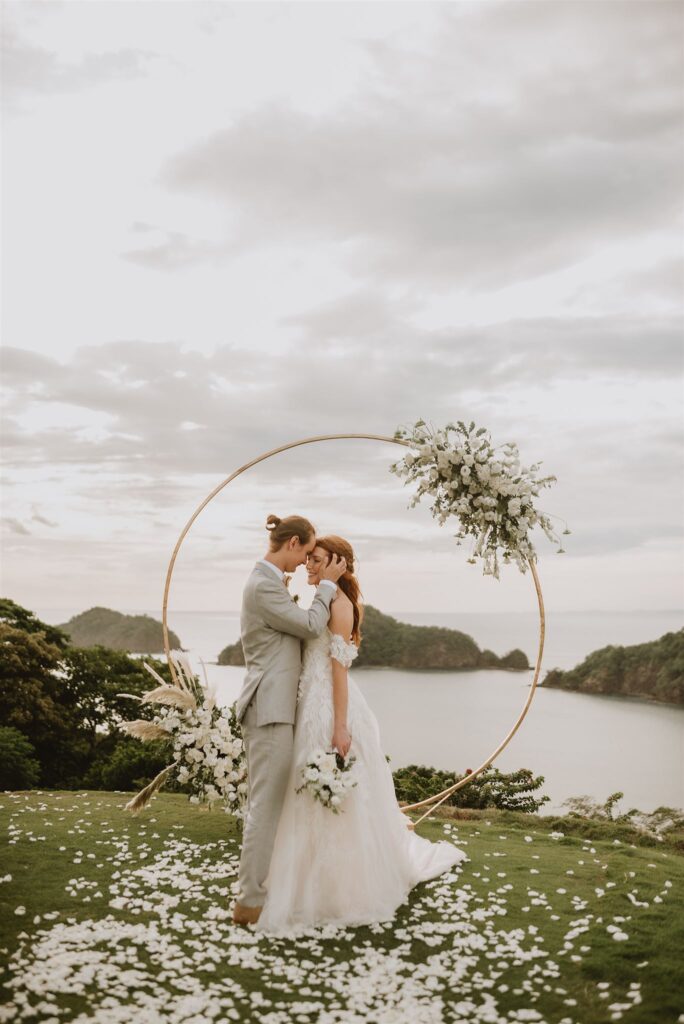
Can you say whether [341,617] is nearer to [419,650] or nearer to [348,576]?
[348,576]

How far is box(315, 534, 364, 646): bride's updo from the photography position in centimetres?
639

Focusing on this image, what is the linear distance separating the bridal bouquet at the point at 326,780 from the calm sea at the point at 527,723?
16.4 ft

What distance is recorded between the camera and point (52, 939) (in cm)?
534

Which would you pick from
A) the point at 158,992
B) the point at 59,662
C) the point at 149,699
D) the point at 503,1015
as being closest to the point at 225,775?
the point at 149,699

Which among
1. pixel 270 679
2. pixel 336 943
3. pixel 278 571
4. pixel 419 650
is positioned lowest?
pixel 336 943

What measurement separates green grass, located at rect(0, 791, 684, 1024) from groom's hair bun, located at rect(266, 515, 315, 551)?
2685 millimetres

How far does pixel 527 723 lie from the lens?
43.1ft

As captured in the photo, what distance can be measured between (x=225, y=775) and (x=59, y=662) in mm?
6581

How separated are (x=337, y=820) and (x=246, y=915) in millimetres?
877

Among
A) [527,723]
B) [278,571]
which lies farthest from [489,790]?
[278,571]

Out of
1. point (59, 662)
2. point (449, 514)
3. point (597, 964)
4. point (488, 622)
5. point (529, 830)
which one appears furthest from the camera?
point (488, 622)

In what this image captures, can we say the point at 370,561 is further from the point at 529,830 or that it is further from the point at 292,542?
the point at 529,830

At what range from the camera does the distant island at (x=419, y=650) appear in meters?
13.9

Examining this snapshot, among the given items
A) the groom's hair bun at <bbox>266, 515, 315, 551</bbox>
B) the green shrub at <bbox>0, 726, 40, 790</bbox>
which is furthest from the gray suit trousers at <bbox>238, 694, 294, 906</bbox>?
the green shrub at <bbox>0, 726, 40, 790</bbox>
